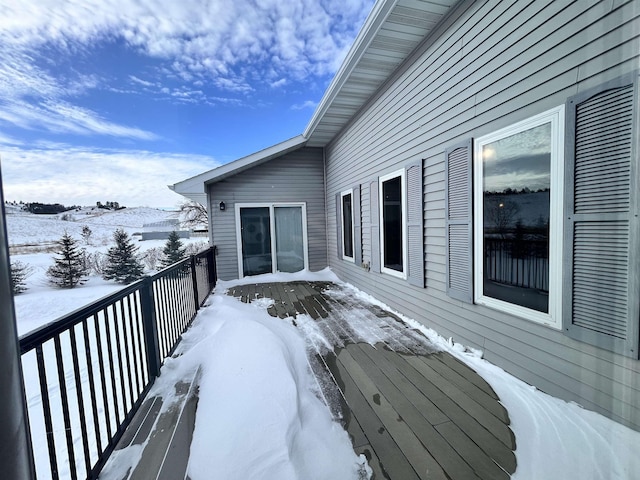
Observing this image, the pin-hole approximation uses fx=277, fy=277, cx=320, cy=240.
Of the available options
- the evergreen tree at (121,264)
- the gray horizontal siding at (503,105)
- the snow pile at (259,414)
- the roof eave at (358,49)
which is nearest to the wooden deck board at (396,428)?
the snow pile at (259,414)

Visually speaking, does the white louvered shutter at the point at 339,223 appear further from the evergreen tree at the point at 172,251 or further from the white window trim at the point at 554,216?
the evergreen tree at the point at 172,251

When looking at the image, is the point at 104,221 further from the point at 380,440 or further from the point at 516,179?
the point at 516,179

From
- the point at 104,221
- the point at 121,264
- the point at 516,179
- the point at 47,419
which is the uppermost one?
the point at 104,221

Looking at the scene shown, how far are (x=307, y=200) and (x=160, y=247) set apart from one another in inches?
476

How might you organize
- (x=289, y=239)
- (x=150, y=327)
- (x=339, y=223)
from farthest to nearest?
1. (x=289, y=239)
2. (x=339, y=223)
3. (x=150, y=327)

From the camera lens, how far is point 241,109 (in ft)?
32.3

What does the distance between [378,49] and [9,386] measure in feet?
13.2

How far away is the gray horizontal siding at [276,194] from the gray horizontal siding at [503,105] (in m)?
3.09

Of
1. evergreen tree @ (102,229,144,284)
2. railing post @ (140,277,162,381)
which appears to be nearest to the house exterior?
railing post @ (140,277,162,381)

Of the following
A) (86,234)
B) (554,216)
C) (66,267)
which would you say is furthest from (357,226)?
(86,234)

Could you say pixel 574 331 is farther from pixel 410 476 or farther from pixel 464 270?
pixel 410 476

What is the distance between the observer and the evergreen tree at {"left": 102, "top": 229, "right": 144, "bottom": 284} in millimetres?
12469

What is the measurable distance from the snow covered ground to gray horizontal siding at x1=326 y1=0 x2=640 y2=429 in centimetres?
20

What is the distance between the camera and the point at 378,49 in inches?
131
